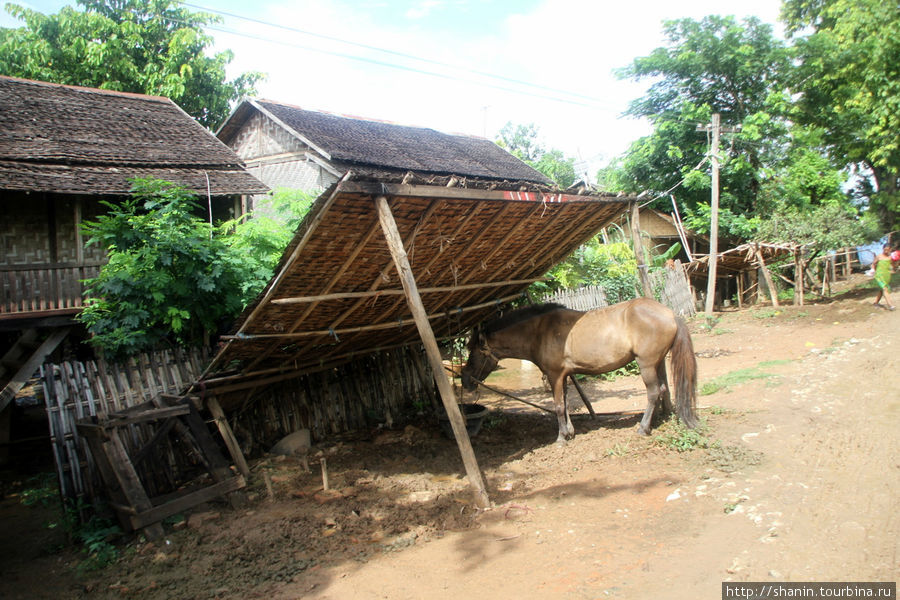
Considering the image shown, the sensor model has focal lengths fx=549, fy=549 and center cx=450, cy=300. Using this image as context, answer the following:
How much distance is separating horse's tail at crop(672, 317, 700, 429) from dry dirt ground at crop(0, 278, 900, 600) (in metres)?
0.23

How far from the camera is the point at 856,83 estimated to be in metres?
22.2

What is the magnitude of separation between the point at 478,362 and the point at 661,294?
1094 centimetres

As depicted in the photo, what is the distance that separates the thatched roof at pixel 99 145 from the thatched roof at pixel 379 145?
6.73 ft

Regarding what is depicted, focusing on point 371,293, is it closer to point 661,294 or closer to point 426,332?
point 426,332

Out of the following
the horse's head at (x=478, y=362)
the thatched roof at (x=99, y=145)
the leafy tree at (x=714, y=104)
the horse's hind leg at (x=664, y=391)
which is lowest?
the horse's hind leg at (x=664, y=391)

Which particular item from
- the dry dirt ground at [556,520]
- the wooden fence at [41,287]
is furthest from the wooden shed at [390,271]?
the wooden fence at [41,287]

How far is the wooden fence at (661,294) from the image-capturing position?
46.6ft

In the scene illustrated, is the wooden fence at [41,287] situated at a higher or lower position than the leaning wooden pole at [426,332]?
higher

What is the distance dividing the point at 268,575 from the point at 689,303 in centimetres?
1758

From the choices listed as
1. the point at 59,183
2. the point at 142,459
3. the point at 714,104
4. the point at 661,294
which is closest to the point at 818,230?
the point at 661,294

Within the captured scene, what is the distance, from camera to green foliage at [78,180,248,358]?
6500mm

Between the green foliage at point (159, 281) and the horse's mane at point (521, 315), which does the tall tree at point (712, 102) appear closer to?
the horse's mane at point (521, 315)

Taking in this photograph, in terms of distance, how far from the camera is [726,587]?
10.7 ft

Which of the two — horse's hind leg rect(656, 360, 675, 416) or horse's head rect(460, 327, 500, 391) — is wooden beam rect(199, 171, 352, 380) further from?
horse's hind leg rect(656, 360, 675, 416)
